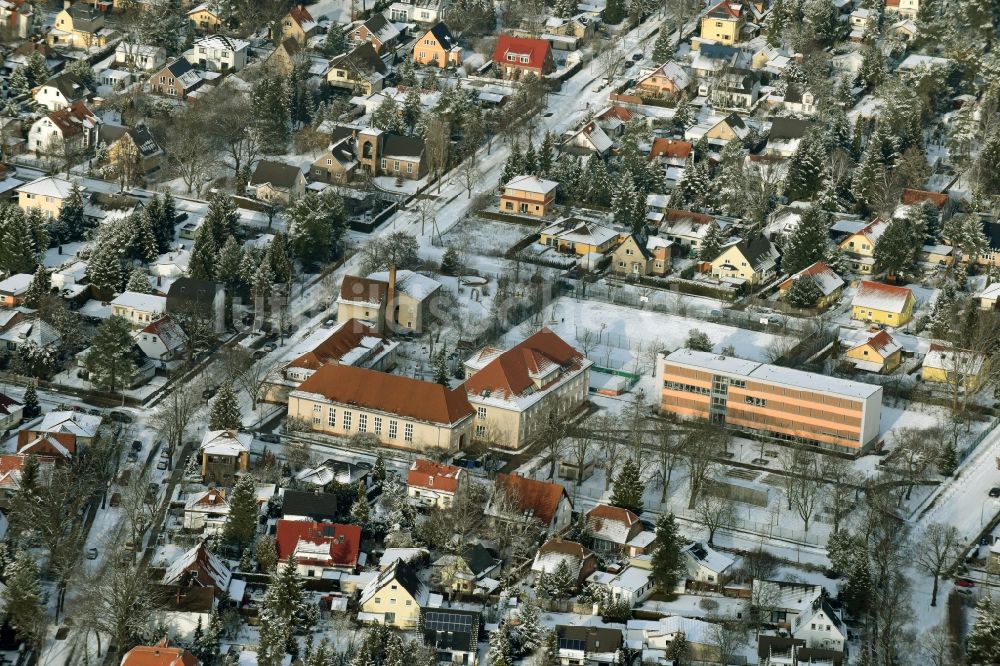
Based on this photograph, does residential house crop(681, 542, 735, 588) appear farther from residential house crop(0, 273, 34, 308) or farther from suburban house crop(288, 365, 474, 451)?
residential house crop(0, 273, 34, 308)

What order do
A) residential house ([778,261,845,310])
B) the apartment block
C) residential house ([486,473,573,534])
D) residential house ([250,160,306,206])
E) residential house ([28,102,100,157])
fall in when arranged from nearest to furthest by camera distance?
residential house ([486,473,573,534])
the apartment block
residential house ([778,261,845,310])
residential house ([250,160,306,206])
residential house ([28,102,100,157])

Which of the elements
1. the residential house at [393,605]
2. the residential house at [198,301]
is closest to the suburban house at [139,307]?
the residential house at [198,301]

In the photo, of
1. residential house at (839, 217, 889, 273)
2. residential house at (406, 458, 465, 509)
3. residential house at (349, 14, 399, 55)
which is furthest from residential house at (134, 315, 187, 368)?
residential house at (349, 14, 399, 55)

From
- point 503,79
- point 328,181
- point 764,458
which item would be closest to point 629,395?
point 764,458

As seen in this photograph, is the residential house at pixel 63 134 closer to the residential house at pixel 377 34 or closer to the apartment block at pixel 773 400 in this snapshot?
the residential house at pixel 377 34

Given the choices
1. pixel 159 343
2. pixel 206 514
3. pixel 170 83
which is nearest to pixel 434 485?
pixel 206 514

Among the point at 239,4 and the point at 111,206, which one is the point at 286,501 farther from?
the point at 239,4
